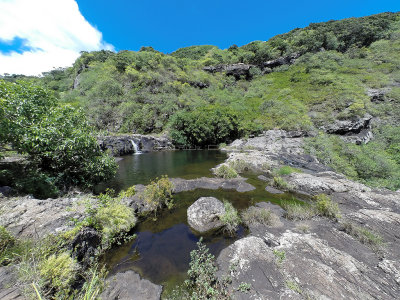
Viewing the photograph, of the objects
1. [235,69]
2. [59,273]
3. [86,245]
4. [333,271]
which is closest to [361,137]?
[333,271]

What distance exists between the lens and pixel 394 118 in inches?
940

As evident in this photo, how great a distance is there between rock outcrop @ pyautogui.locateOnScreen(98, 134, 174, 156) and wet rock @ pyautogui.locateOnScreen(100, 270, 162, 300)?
74.5 feet

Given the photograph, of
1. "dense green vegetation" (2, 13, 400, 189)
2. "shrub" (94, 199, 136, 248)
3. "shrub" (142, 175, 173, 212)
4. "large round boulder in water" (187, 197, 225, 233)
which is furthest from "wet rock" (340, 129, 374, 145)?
"shrub" (94, 199, 136, 248)

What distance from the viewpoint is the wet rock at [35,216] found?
4.21 m

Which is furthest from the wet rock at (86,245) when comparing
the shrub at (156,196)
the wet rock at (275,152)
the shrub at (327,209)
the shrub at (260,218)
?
the wet rock at (275,152)

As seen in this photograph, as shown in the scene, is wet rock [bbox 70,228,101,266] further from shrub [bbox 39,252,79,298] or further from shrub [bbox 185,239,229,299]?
shrub [bbox 185,239,229,299]

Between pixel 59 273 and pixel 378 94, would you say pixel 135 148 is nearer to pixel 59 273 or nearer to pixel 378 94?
pixel 59 273

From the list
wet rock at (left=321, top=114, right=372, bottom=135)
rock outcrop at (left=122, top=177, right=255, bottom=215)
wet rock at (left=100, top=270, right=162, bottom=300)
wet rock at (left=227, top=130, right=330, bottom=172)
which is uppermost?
wet rock at (left=321, top=114, right=372, bottom=135)

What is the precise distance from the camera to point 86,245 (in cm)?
471

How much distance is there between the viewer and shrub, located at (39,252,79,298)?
3.09m

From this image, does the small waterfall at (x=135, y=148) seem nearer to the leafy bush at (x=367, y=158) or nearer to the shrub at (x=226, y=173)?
the shrub at (x=226, y=173)

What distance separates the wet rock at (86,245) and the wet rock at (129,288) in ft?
3.14

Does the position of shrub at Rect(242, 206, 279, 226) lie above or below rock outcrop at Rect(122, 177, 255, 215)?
above

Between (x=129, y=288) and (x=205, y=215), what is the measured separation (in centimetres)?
386
